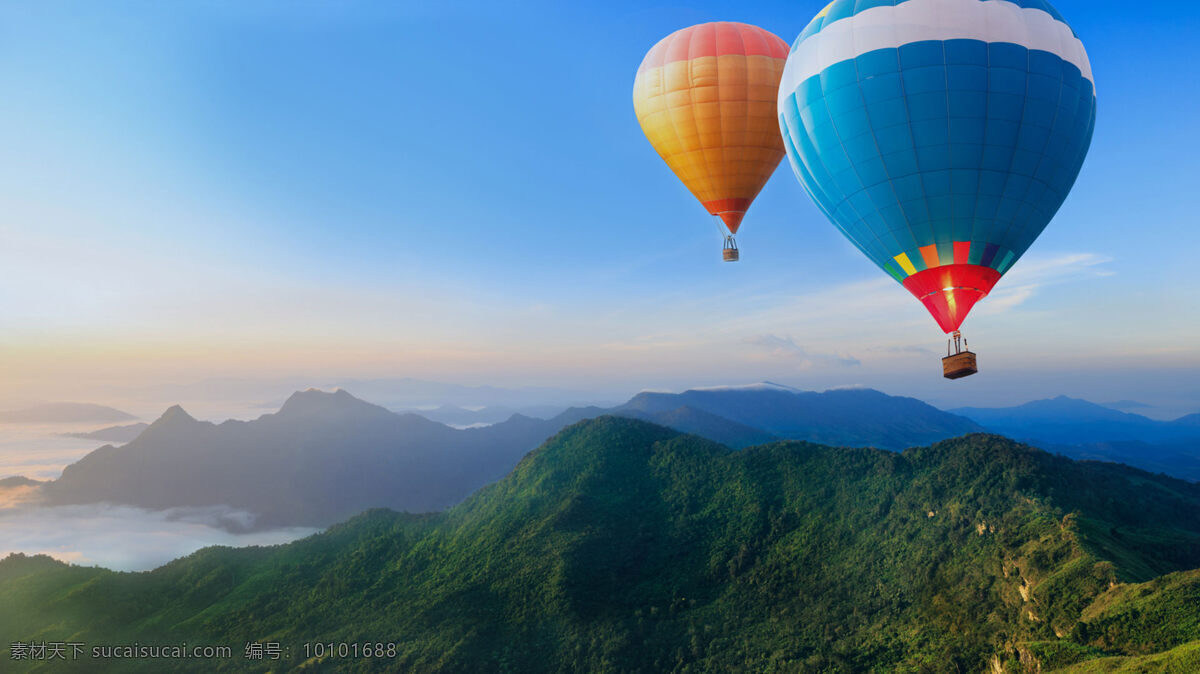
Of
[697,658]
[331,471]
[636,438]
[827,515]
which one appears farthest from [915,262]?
[331,471]

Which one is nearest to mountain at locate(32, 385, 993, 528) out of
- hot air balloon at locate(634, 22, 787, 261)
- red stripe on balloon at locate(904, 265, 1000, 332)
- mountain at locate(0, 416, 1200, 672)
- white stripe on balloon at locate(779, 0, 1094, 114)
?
mountain at locate(0, 416, 1200, 672)

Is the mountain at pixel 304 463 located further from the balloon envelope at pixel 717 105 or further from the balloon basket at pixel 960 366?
the balloon basket at pixel 960 366

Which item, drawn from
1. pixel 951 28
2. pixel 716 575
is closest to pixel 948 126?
pixel 951 28

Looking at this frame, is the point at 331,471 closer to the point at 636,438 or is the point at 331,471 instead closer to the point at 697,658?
the point at 636,438

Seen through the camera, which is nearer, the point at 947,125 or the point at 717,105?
the point at 947,125

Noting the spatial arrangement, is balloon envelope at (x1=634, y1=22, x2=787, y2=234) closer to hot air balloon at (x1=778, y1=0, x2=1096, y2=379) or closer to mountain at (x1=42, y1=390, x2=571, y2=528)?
hot air balloon at (x1=778, y1=0, x2=1096, y2=379)

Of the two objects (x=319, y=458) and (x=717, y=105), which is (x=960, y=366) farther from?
(x=319, y=458)

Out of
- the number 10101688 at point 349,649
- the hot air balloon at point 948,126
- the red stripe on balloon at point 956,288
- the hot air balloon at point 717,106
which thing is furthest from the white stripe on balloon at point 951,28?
the number 10101688 at point 349,649
